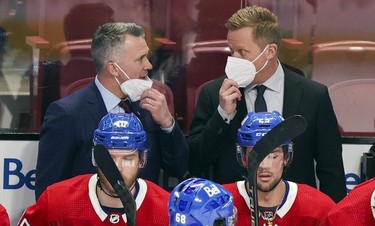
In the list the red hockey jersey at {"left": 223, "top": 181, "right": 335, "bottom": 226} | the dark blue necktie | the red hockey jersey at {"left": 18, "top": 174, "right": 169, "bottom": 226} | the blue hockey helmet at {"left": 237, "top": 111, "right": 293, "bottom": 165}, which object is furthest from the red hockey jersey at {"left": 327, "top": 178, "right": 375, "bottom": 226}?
the dark blue necktie

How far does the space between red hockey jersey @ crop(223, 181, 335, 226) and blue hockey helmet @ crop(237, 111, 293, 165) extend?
5.7 inches

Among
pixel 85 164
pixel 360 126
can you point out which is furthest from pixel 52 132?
pixel 360 126

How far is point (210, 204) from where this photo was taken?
14.0ft

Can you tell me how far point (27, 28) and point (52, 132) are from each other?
1.82ft

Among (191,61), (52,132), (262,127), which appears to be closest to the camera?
(262,127)

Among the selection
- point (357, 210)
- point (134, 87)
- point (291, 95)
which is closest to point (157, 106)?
point (134, 87)

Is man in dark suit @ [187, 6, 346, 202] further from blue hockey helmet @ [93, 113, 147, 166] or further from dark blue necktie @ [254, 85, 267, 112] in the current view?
blue hockey helmet @ [93, 113, 147, 166]

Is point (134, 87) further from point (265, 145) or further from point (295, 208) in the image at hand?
point (265, 145)

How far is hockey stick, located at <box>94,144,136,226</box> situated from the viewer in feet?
13.5

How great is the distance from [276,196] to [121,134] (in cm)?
63

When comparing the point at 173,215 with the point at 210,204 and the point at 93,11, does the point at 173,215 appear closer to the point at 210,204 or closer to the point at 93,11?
the point at 210,204

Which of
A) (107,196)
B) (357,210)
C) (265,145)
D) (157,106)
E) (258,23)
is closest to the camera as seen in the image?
(265,145)

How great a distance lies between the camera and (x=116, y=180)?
423cm

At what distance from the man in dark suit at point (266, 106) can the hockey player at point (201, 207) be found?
1.35m
